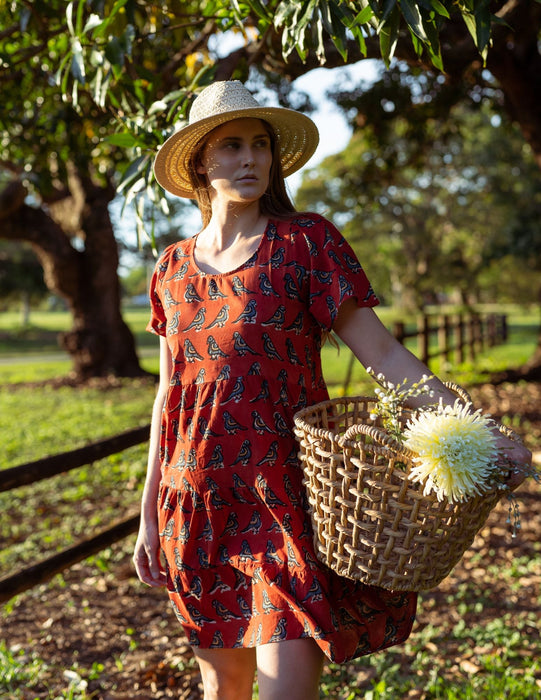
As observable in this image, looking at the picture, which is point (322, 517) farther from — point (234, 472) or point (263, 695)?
point (263, 695)

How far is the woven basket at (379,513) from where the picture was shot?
5.38 feet

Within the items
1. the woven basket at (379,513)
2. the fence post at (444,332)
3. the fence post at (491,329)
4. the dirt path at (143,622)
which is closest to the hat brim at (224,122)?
the woven basket at (379,513)

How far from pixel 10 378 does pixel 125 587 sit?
44.3ft

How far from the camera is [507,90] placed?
23.6 feet

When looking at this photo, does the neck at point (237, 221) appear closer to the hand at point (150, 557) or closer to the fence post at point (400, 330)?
the hand at point (150, 557)

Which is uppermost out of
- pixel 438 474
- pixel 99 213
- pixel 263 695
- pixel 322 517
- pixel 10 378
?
pixel 99 213

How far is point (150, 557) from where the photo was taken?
231 centimetres

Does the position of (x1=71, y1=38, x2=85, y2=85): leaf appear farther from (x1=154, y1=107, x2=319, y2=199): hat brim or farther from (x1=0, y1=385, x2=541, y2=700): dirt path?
(x1=0, y1=385, x2=541, y2=700): dirt path

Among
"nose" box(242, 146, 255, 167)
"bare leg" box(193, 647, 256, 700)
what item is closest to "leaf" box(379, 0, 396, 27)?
"nose" box(242, 146, 255, 167)

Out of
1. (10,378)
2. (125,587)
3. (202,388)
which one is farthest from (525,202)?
(202,388)

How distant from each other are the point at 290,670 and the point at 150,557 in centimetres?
67

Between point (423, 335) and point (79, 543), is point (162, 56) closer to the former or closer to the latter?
point (79, 543)

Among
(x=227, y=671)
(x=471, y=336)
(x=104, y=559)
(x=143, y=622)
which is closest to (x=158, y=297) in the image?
(x=227, y=671)

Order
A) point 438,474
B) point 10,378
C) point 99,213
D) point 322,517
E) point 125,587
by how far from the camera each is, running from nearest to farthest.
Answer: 1. point 438,474
2. point 322,517
3. point 125,587
4. point 99,213
5. point 10,378
